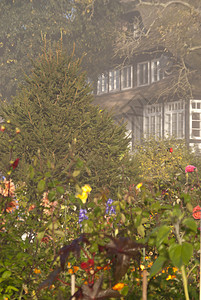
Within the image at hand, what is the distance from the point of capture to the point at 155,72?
1217 inches

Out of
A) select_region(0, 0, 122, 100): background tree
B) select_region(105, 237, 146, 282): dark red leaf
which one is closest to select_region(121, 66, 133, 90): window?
select_region(0, 0, 122, 100): background tree

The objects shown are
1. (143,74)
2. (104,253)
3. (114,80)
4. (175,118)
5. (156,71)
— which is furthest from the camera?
(114,80)

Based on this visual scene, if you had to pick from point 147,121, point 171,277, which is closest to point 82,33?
point 147,121

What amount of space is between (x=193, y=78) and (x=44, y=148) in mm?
18418

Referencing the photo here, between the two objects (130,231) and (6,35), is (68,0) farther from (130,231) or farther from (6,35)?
(130,231)

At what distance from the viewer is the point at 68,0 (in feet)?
111

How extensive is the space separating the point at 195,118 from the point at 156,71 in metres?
5.18

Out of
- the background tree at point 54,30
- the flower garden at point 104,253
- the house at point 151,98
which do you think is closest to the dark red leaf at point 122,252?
the flower garden at point 104,253

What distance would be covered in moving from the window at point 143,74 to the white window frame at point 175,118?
3.75m

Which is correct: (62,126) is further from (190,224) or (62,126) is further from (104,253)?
(190,224)

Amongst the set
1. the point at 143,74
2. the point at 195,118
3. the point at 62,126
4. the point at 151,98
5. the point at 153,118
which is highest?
the point at 143,74

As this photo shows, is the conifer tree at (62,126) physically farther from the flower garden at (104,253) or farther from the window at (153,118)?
the window at (153,118)

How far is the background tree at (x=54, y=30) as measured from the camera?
32.7 meters

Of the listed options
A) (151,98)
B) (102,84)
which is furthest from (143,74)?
(151,98)
